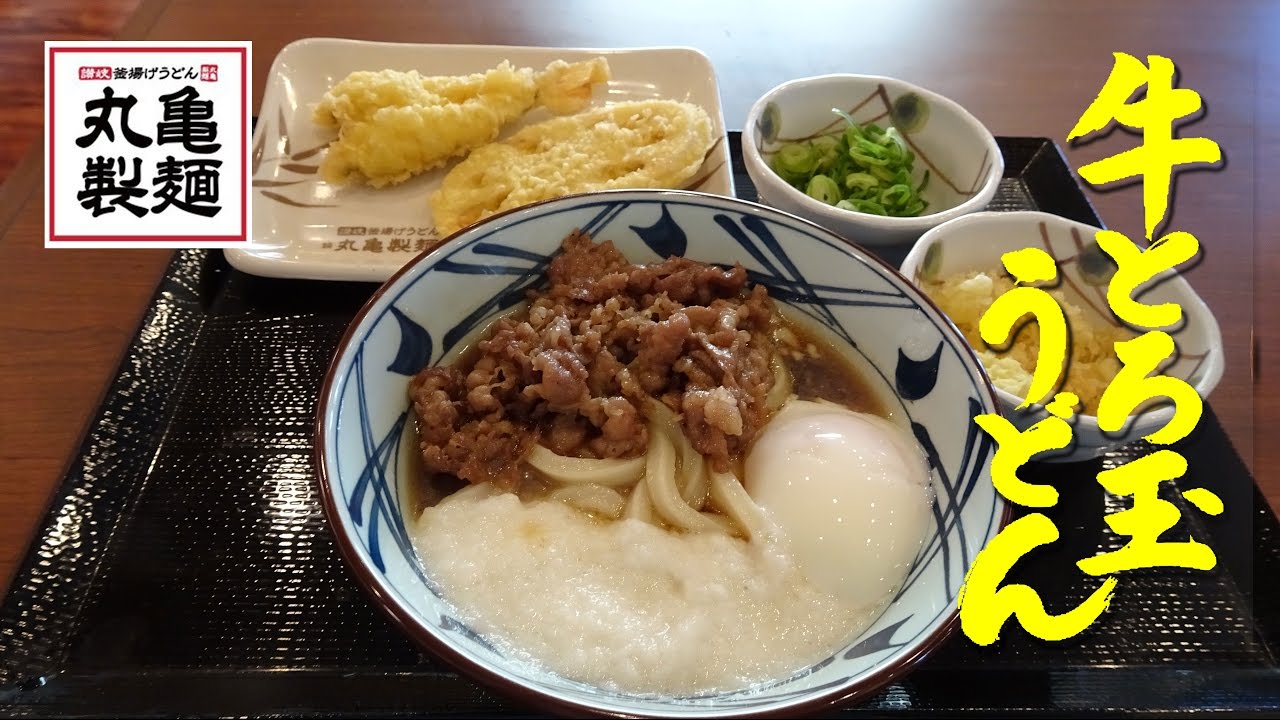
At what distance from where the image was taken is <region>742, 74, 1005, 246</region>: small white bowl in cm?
218

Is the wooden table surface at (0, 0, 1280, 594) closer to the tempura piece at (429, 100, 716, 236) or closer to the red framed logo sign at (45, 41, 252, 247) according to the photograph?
the red framed logo sign at (45, 41, 252, 247)

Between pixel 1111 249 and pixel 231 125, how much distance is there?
2.40 metres

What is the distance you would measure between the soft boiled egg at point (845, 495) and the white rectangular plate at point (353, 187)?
1.00 metres

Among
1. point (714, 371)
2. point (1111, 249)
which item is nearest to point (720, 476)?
point (714, 371)

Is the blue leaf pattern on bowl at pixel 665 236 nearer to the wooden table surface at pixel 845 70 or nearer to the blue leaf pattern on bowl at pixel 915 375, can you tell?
the blue leaf pattern on bowl at pixel 915 375

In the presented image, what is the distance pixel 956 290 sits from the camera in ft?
5.91

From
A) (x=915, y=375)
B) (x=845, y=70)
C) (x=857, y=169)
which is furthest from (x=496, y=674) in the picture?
(x=845, y=70)

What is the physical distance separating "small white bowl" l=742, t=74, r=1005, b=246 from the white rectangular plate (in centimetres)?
17

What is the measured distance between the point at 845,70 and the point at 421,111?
173 centimetres

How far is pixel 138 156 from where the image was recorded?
210 centimetres

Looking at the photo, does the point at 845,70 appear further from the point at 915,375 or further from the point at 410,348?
the point at 410,348

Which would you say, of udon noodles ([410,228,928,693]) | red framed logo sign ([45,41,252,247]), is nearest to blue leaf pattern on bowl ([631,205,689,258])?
udon noodles ([410,228,928,693])

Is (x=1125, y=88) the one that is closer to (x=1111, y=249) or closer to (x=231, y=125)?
(x=1111, y=249)

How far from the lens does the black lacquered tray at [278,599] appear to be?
1350 millimetres
